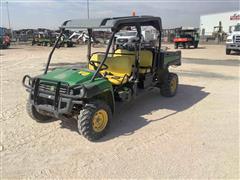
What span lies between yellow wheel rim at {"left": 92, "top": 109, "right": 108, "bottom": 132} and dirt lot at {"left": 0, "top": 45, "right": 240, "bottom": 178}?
0.21 metres

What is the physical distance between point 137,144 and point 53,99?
1.52 meters

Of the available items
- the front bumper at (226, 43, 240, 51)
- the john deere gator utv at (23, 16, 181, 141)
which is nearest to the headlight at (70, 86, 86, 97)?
the john deere gator utv at (23, 16, 181, 141)

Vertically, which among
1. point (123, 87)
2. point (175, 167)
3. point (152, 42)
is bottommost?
point (175, 167)

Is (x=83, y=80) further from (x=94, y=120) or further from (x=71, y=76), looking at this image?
(x=94, y=120)

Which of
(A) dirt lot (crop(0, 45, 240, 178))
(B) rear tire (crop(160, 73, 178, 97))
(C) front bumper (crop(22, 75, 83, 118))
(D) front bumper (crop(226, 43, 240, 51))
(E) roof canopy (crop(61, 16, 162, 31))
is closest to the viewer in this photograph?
(A) dirt lot (crop(0, 45, 240, 178))

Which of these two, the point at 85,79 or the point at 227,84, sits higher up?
the point at 85,79

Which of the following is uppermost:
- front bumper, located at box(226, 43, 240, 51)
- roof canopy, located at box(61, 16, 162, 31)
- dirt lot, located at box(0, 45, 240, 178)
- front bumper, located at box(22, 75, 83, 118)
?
roof canopy, located at box(61, 16, 162, 31)

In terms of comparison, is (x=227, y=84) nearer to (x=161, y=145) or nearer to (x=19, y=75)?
(x=161, y=145)

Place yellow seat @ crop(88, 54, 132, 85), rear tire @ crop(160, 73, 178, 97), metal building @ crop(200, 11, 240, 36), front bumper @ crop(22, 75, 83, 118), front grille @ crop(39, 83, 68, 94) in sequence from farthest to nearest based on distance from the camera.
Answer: metal building @ crop(200, 11, 240, 36) → rear tire @ crop(160, 73, 178, 97) → yellow seat @ crop(88, 54, 132, 85) → front grille @ crop(39, 83, 68, 94) → front bumper @ crop(22, 75, 83, 118)

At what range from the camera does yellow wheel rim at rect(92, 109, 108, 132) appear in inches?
183

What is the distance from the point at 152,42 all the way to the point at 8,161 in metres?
4.58

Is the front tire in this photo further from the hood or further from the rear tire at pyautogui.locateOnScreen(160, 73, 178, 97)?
the rear tire at pyautogui.locateOnScreen(160, 73, 178, 97)

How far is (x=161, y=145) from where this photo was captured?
4496 millimetres

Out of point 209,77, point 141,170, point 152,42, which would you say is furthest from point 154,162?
point 209,77
